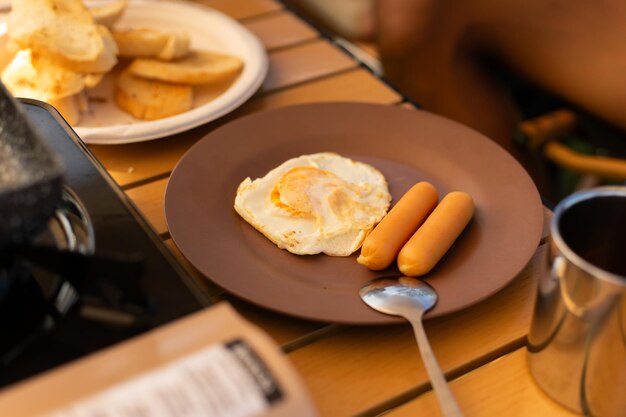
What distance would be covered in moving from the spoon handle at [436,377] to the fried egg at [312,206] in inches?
5.6

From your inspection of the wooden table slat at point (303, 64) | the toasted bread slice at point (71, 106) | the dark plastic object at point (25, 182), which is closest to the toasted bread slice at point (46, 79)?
the toasted bread slice at point (71, 106)

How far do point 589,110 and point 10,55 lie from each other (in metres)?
1.13

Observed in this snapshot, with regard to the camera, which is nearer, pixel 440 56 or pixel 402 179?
pixel 402 179

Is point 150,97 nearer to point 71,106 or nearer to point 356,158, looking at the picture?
point 71,106

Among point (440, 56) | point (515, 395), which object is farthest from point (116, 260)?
point (440, 56)

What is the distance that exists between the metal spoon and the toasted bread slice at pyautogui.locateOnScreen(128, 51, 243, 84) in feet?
1.56

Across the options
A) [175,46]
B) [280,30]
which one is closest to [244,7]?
[280,30]

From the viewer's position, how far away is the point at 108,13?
3.52 ft

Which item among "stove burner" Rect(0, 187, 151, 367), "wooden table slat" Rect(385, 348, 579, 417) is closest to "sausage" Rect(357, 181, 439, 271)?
"wooden table slat" Rect(385, 348, 579, 417)

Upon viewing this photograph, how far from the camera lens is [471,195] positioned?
2.85 feet

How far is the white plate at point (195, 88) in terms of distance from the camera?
3.12 feet

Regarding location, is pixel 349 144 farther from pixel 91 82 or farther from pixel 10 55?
pixel 10 55

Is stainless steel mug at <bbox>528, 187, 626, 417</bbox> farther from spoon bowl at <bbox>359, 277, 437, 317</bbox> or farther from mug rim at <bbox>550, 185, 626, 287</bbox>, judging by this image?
spoon bowl at <bbox>359, 277, 437, 317</bbox>

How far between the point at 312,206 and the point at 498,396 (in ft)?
0.92
